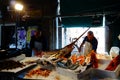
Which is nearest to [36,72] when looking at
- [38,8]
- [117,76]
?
[117,76]

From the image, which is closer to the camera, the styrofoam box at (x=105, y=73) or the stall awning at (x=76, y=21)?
the styrofoam box at (x=105, y=73)

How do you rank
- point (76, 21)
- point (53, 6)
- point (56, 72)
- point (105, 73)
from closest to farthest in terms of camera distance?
point (105, 73)
point (56, 72)
point (76, 21)
point (53, 6)

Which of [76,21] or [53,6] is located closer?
[76,21]

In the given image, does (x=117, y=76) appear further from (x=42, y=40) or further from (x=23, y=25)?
(x=23, y=25)

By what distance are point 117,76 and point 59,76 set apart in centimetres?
61

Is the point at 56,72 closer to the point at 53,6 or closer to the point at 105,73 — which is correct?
the point at 105,73

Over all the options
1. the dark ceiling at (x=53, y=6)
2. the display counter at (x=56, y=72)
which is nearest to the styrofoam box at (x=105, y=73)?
the display counter at (x=56, y=72)

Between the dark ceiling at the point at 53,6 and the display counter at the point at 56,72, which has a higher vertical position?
the dark ceiling at the point at 53,6

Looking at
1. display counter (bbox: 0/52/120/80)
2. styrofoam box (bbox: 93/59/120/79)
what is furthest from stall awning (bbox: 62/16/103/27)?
styrofoam box (bbox: 93/59/120/79)

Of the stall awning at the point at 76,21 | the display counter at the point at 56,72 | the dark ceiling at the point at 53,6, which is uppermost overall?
the dark ceiling at the point at 53,6

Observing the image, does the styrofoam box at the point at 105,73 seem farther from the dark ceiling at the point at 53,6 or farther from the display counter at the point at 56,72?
the dark ceiling at the point at 53,6

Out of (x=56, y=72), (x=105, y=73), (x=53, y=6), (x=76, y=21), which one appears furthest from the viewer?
(x=53, y=6)

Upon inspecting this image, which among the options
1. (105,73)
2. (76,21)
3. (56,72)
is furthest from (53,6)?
(105,73)

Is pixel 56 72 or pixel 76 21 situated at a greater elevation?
pixel 76 21
